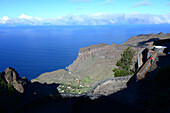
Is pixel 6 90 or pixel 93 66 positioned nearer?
pixel 6 90

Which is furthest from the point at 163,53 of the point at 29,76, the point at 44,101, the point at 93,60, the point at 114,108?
the point at 93,60

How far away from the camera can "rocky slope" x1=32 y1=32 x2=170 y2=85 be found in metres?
117

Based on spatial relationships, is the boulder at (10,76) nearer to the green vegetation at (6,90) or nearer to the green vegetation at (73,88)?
the green vegetation at (6,90)

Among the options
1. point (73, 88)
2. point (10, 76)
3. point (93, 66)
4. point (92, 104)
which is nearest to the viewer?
point (92, 104)

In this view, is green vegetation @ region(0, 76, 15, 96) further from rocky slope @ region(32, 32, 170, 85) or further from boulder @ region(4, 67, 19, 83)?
rocky slope @ region(32, 32, 170, 85)

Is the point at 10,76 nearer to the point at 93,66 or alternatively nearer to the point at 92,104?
the point at 92,104

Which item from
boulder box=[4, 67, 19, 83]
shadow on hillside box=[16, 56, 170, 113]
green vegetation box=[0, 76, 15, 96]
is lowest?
green vegetation box=[0, 76, 15, 96]

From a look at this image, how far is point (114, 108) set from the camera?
30.6 feet

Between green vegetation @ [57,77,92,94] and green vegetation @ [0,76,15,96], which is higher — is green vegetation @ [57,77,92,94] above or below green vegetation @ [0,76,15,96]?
below

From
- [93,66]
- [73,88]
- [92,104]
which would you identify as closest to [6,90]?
[73,88]

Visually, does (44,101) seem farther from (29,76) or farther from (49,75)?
(29,76)

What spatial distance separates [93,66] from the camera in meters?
140

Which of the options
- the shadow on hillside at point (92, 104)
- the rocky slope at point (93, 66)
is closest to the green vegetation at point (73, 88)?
the rocky slope at point (93, 66)

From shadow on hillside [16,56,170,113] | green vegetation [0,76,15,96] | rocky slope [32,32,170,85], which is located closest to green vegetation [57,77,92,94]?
rocky slope [32,32,170,85]
